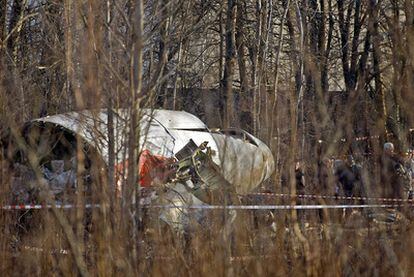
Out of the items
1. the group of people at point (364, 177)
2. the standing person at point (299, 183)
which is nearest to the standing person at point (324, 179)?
the group of people at point (364, 177)

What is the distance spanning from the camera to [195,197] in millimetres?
10328

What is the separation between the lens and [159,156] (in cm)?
1102

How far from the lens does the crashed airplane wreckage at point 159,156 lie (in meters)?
5.63

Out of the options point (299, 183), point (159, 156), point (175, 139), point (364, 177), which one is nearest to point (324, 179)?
point (364, 177)

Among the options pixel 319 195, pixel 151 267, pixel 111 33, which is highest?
pixel 111 33

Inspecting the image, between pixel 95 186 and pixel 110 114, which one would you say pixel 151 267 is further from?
pixel 110 114

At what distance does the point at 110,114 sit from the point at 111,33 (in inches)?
22.4

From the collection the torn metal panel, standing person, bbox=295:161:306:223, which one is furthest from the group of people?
the torn metal panel

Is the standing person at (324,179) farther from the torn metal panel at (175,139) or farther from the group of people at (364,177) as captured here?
the torn metal panel at (175,139)

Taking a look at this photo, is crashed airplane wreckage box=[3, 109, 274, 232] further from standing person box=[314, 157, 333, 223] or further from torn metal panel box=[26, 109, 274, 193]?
standing person box=[314, 157, 333, 223]

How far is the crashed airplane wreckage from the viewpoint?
18.5 feet

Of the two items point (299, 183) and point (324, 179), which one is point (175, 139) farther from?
point (324, 179)

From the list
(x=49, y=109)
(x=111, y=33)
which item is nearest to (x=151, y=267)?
(x=111, y=33)

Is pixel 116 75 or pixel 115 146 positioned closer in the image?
pixel 116 75
